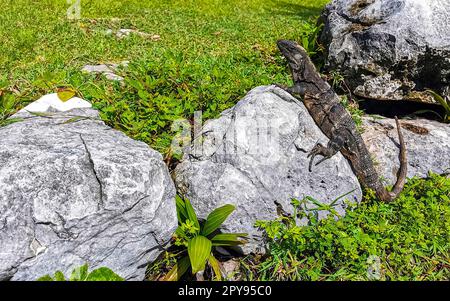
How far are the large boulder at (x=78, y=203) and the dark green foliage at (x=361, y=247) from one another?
3.10 ft

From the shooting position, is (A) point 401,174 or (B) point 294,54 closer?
(A) point 401,174

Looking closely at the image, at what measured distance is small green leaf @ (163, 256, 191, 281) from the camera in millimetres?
3603

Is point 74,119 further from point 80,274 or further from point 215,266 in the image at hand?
point 215,266

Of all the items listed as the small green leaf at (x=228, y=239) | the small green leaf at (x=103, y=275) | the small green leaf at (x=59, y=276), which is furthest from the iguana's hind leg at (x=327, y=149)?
the small green leaf at (x=59, y=276)

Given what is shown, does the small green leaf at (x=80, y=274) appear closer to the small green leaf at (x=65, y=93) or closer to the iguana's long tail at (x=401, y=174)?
the small green leaf at (x=65, y=93)

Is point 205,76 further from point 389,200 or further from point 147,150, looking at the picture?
point 389,200

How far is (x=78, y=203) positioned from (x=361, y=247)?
232 centimetres

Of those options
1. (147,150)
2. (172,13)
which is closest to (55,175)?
(147,150)

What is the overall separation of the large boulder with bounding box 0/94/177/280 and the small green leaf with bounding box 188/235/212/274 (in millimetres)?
229

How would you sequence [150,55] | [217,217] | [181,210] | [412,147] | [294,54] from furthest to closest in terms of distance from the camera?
1. [150,55]
2. [294,54]
3. [412,147]
4. [181,210]
5. [217,217]

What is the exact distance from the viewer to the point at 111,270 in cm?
313

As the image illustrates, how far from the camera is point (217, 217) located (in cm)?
363

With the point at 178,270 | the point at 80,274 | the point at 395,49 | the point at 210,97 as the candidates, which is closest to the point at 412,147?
the point at 395,49

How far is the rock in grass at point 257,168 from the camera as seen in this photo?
12.5 feet
